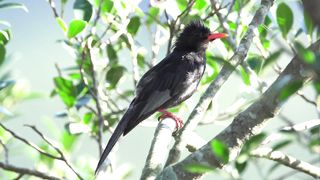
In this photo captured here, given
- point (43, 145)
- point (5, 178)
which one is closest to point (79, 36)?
point (43, 145)

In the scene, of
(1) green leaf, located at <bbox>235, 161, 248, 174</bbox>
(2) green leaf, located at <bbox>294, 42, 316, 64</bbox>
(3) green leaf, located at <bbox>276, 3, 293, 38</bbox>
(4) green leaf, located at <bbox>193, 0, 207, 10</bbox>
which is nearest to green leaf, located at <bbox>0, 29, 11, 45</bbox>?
(4) green leaf, located at <bbox>193, 0, 207, 10</bbox>

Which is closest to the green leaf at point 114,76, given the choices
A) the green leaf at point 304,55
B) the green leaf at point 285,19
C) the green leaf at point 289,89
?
the green leaf at point 285,19

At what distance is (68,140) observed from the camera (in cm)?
482

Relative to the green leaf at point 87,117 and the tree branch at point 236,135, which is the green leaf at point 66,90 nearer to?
the green leaf at point 87,117

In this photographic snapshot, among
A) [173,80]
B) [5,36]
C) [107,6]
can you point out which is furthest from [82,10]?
[173,80]

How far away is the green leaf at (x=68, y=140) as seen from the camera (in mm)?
4809

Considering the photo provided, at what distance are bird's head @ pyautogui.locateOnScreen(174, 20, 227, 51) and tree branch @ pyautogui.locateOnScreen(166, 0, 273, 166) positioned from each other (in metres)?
1.90

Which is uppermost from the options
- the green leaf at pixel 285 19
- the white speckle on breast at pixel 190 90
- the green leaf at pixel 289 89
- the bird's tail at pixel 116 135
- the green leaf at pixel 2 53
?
the white speckle on breast at pixel 190 90

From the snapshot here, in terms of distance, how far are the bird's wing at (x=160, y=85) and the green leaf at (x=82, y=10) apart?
0.98 m

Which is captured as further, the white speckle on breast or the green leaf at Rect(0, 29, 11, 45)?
the white speckle on breast

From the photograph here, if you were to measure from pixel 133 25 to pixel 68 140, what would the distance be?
1194mm

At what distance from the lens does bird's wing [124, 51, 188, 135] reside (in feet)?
18.4

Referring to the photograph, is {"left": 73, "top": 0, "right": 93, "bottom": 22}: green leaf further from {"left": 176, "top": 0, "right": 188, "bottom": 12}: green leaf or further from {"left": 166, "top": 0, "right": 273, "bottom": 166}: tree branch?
{"left": 166, "top": 0, "right": 273, "bottom": 166}: tree branch

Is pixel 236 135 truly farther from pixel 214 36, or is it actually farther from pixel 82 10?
pixel 214 36
